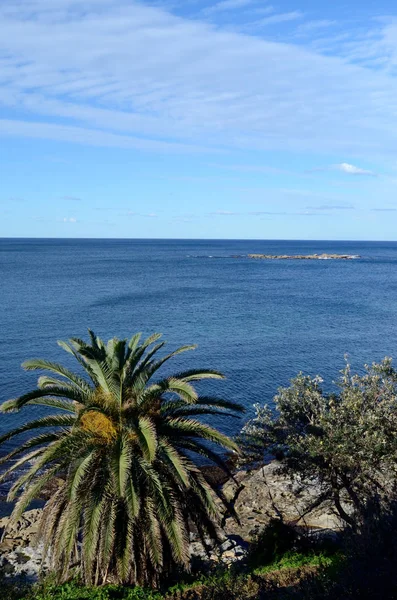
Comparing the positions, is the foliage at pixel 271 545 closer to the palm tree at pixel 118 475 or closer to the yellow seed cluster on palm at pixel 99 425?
the palm tree at pixel 118 475

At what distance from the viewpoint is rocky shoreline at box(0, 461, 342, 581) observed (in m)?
18.3

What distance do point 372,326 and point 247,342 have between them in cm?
1684

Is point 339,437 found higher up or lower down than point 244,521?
higher up

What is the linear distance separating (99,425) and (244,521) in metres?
11.4

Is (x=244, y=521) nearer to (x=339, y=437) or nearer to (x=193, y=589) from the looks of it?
(x=339, y=437)

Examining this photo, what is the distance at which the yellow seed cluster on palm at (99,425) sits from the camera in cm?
1429

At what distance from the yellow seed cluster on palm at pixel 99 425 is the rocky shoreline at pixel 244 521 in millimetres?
4566

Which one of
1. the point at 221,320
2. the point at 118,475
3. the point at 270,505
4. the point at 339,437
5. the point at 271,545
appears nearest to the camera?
the point at 118,475

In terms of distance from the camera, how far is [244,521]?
23219mm

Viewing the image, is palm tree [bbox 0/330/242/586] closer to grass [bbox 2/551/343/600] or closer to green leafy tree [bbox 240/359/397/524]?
grass [bbox 2/551/343/600]

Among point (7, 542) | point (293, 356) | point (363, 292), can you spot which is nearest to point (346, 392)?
point (7, 542)

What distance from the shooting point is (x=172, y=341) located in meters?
52.3

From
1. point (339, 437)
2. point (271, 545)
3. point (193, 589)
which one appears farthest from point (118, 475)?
point (271, 545)

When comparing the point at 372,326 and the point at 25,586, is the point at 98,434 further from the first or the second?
the point at 372,326
